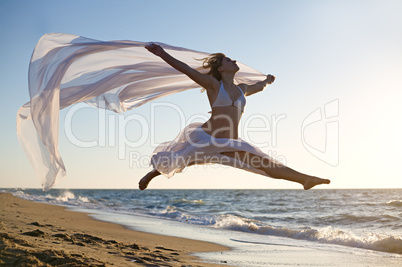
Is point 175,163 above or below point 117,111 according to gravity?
below

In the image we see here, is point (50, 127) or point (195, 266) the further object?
point (195, 266)

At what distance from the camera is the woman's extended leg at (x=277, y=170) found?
4590mm

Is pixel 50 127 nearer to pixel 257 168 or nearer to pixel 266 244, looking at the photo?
pixel 257 168

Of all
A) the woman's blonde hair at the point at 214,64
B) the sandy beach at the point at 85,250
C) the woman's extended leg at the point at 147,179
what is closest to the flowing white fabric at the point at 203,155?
the woman's extended leg at the point at 147,179

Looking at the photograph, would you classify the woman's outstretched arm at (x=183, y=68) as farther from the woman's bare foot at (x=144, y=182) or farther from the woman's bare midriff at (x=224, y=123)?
the woman's bare foot at (x=144, y=182)

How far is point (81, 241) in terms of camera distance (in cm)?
712

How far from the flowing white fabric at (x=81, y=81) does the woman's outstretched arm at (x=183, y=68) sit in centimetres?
67

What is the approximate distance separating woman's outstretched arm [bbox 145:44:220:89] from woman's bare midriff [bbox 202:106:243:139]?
0.33 metres

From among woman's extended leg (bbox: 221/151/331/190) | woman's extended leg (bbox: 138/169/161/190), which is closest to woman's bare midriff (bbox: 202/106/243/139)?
woman's extended leg (bbox: 221/151/331/190)

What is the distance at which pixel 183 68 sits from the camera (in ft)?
16.1

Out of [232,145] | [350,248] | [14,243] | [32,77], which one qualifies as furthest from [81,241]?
[350,248]

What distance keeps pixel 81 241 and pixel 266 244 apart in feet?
15.1

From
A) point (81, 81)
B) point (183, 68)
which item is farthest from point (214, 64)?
point (81, 81)

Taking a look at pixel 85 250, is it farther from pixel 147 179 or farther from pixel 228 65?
pixel 228 65
